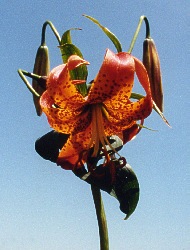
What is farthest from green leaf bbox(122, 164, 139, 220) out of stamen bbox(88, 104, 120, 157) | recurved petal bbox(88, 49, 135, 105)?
recurved petal bbox(88, 49, 135, 105)

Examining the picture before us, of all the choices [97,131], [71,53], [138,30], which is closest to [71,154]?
[97,131]

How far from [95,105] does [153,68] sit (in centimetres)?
19

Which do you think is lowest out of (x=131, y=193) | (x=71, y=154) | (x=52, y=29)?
(x=131, y=193)

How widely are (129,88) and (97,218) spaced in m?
0.32

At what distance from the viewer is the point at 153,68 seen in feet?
3.96

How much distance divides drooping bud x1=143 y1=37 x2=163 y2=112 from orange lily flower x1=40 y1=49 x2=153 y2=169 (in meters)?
0.06

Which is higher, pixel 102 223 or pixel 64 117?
pixel 64 117

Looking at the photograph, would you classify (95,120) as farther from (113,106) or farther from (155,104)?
(155,104)

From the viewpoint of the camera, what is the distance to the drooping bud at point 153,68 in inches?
45.8

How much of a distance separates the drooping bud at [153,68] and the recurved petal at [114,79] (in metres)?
0.07

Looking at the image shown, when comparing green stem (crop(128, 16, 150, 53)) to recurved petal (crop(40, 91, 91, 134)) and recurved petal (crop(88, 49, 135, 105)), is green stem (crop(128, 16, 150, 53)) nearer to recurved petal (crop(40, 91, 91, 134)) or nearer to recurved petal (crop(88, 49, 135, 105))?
recurved petal (crop(88, 49, 135, 105))

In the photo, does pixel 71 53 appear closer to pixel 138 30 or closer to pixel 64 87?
pixel 64 87

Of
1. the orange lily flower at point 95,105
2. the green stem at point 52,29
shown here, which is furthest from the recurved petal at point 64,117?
the green stem at point 52,29

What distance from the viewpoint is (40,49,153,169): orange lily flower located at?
0.99 metres
